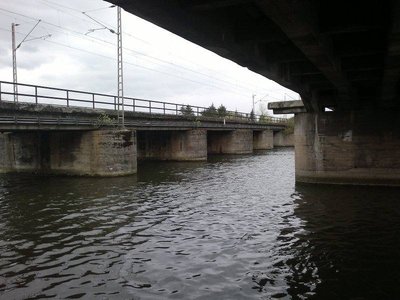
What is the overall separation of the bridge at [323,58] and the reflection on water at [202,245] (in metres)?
2.54

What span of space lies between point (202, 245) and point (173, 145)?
30803 millimetres

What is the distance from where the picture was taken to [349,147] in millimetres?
20109

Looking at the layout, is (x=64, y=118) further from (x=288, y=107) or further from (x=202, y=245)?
(x=202, y=245)

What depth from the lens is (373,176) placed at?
A: 19.6 meters

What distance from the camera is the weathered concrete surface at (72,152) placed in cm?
2533

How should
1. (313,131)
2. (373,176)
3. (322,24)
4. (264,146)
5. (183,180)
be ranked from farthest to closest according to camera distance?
(264,146) < (183,180) < (313,131) < (373,176) < (322,24)

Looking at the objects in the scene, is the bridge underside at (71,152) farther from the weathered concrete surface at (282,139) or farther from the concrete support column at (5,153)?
the weathered concrete surface at (282,139)

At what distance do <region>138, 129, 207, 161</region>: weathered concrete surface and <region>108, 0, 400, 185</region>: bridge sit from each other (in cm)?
1825

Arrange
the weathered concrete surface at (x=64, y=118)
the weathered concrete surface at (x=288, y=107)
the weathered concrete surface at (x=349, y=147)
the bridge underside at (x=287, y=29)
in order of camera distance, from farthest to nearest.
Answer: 1. the weathered concrete surface at (x=288, y=107)
2. the weathered concrete surface at (x=64, y=118)
3. the weathered concrete surface at (x=349, y=147)
4. the bridge underside at (x=287, y=29)

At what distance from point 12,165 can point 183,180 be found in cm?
1370

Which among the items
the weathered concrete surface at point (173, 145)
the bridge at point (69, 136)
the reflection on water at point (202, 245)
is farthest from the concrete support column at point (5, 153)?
the weathered concrete surface at point (173, 145)

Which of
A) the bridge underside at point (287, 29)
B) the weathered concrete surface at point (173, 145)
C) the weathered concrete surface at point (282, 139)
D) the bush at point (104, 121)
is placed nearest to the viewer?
the bridge underside at point (287, 29)

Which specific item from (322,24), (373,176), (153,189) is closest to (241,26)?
(322,24)

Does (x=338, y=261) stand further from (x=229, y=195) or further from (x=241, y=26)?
(x=229, y=195)
